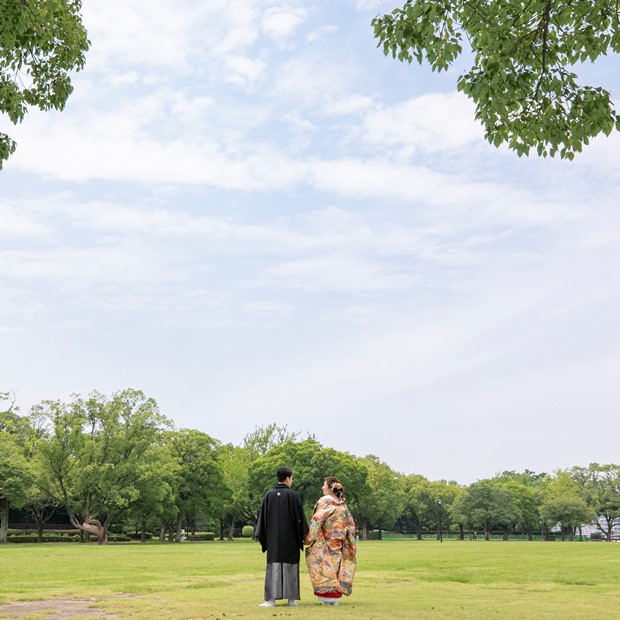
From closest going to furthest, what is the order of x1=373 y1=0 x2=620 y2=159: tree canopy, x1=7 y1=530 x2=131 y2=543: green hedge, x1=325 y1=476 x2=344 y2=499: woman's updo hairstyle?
x1=373 y1=0 x2=620 y2=159: tree canopy → x1=325 y1=476 x2=344 y2=499: woman's updo hairstyle → x1=7 y1=530 x2=131 y2=543: green hedge

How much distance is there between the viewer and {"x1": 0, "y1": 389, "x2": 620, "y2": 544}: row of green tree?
5044 cm

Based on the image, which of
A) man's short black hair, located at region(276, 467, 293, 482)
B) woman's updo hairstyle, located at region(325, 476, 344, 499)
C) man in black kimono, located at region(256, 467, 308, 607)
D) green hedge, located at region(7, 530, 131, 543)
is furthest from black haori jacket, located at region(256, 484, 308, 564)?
green hedge, located at region(7, 530, 131, 543)

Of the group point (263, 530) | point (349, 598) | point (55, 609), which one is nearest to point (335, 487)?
point (263, 530)

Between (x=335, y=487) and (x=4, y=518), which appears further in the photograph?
(x=4, y=518)

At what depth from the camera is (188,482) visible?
208 ft

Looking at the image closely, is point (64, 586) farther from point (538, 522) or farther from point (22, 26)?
point (538, 522)

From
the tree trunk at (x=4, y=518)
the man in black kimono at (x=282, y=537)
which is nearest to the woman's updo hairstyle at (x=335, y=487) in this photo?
the man in black kimono at (x=282, y=537)

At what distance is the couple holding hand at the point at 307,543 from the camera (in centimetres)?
1058

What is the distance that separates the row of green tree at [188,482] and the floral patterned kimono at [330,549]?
4008 centimetres

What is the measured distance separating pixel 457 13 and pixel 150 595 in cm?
1026

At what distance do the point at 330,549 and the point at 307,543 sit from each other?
14.8 inches

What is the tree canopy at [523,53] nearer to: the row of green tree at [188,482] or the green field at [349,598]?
the green field at [349,598]

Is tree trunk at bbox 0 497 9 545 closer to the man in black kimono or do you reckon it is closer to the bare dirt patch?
the bare dirt patch

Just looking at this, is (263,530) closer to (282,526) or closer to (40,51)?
(282,526)
